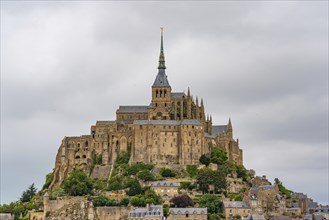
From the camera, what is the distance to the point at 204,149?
10725 centimetres

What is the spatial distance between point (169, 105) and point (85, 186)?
20.7m

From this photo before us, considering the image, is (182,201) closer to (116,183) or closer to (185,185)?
(185,185)

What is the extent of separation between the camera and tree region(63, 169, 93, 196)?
98.8m

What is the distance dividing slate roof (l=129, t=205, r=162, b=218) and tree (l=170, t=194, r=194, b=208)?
13.6 feet

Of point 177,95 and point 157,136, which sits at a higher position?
point 177,95

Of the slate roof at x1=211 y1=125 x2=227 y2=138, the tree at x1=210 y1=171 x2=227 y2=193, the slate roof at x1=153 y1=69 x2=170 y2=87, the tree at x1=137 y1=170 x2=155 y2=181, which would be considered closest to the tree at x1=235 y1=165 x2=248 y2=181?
the slate roof at x1=211 y1=125 x2=227 y2=138

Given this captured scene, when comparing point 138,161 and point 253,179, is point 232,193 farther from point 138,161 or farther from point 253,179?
point 138,161

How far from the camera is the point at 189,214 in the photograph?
88812 mm

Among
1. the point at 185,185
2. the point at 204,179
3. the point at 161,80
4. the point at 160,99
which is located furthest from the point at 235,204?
the point at 161,80

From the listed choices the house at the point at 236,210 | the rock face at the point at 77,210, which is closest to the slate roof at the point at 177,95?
the rock face at the point at 77,210

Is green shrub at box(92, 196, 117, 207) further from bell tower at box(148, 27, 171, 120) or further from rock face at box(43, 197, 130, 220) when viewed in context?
bell tower at box(148, 27, 171, 120)

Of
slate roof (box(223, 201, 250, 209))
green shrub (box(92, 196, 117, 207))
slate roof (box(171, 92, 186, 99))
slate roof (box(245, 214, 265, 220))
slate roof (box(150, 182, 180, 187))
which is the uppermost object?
slate roof (box(171, 92, 186, 99))

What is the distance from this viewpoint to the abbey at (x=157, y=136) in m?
106

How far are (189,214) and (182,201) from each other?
4.10 m
